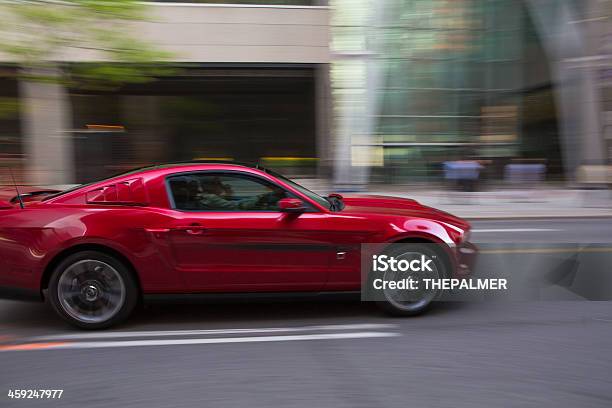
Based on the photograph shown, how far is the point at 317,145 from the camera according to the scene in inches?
744

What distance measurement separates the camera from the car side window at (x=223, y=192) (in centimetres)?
480

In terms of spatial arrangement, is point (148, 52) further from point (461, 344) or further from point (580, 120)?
point (580, 120)

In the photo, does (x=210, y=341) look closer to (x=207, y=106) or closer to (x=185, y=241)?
(x=185, y=241)

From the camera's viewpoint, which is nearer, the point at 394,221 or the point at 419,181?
the point at 394,221

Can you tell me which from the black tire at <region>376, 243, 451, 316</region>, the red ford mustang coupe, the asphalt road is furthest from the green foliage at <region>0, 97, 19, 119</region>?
the black tire at <region>376, 243, 451, 316</region>

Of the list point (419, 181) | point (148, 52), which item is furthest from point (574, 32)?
point (148, 52)

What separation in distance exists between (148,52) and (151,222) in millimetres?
6984

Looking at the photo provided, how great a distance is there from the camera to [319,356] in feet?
13.4

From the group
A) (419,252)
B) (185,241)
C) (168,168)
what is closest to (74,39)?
(168,168)

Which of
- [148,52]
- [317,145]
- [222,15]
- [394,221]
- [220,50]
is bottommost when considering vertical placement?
[394,221]

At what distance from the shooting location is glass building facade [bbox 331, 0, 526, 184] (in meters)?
18.2

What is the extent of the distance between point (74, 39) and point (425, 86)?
1224 cm

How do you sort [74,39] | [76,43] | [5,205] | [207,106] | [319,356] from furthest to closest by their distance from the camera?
[207,106], [76,43], [74,39], [5,205], [319,356]

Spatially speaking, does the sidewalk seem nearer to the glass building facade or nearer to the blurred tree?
the glass building facade
